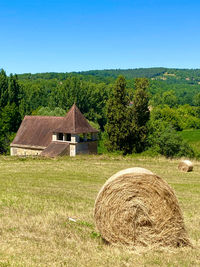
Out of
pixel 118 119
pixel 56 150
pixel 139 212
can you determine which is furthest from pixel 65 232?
pixel 118 119

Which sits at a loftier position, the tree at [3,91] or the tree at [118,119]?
the tree at [3,91]

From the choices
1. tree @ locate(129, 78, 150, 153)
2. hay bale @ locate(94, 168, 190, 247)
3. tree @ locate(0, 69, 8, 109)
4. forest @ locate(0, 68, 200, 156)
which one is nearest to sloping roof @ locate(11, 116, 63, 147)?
forest @ locate(0, 68, 200, 156)

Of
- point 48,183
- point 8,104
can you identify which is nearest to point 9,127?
point 8,104

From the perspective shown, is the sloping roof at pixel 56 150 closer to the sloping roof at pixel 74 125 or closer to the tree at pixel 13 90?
the sloping roof at pixel 74 125

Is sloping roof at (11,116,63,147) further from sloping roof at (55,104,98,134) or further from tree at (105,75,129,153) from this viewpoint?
tree at (105,75,129,153)

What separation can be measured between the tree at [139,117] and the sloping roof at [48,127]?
7880mm

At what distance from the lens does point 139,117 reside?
44688mm

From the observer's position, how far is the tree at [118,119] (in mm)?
42875

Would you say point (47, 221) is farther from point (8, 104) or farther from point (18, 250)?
point (8, 104)

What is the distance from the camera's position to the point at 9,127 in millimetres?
62062

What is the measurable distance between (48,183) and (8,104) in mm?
51171

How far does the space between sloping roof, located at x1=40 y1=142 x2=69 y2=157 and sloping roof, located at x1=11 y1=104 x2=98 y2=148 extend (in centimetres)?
146

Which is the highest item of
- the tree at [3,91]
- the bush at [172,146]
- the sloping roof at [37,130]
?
the tree at [3,91]

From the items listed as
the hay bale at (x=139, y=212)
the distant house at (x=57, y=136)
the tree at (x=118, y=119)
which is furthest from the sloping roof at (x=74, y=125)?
the hay bale at (x=139, y=212)
